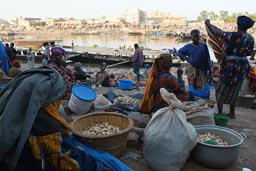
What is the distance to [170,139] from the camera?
2494mm

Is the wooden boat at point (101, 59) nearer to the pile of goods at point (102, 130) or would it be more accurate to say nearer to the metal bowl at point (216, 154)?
the pile of goods at point (102, 130)

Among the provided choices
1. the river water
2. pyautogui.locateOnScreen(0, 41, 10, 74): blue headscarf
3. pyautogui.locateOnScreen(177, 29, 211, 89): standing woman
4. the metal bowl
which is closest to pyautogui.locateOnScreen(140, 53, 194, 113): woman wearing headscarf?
the metal bowl

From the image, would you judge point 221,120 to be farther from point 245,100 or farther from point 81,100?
point 245,100

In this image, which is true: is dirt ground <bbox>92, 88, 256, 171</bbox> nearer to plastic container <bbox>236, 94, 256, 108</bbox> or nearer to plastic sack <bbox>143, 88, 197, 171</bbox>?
plastic sack <bbox>143, 88, 197, 171</bbox>

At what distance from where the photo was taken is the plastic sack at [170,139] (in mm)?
2508

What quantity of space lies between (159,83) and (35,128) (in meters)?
1.89

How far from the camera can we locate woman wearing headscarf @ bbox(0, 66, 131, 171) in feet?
5.24

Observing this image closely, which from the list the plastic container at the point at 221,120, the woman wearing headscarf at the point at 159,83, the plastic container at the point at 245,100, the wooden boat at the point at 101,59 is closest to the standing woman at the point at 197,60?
the plastic container at the point at 245,100

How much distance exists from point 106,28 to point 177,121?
86.8m

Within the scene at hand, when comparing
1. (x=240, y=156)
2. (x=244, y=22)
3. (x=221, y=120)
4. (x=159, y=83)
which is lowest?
(x=240, y=156)

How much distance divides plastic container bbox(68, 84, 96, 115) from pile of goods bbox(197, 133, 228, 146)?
1778 millimetres

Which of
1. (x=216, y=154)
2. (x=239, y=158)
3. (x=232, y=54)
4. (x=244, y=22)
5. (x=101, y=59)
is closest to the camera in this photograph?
(x=216, y=154)

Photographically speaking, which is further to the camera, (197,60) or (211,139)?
(197,60)

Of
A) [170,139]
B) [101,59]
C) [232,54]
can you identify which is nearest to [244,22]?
[232,54]
